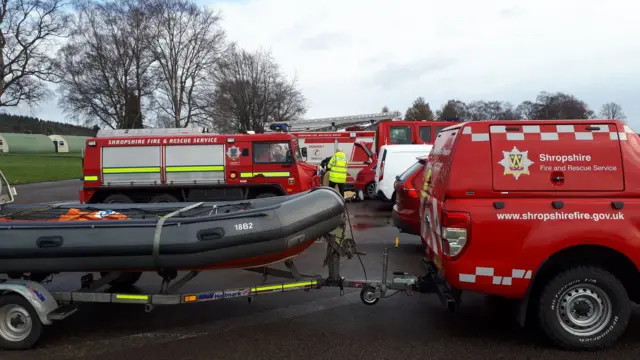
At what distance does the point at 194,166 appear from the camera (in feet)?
38.5

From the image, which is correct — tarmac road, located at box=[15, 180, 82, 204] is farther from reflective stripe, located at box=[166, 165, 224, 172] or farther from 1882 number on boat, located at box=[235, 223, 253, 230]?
1882 number on boat, located at box=[235, 223, 253, 230]

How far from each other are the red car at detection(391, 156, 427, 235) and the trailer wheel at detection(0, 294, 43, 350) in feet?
17.0

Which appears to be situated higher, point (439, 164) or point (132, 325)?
point (439, 164)

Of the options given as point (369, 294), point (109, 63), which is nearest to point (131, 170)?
point (369, 294)

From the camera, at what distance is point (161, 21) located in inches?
1519

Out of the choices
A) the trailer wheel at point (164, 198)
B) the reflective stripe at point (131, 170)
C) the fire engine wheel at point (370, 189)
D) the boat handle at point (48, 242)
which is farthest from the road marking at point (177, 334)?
the fire engine wheel at point (370, 189)

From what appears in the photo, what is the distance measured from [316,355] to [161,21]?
40401 millimetres

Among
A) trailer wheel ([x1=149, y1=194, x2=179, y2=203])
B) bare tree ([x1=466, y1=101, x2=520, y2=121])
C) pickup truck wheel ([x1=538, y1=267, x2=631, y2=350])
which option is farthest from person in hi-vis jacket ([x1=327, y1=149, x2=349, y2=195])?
bare tree ([x1=466, y1=101, x2=520, y2=121])

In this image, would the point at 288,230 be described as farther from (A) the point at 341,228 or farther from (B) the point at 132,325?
(B) the point at 132,325

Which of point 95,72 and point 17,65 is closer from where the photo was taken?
point 17,65

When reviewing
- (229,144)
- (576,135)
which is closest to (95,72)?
(229,144)

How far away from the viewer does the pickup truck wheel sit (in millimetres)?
3777

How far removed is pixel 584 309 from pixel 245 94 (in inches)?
1704

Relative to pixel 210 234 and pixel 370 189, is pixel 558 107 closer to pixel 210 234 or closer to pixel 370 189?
pixel 370 189
